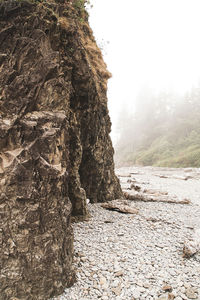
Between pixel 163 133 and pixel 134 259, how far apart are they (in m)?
60.4

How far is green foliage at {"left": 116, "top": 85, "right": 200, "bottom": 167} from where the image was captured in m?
47.0

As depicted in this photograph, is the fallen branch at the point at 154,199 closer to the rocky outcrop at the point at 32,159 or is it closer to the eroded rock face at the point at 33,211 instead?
the rocky outcrop at the point at 32,159

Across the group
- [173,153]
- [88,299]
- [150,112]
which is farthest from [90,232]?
[150,112]

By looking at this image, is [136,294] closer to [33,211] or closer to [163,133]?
[33,211]

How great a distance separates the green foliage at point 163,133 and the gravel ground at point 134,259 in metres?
Result: 33.4

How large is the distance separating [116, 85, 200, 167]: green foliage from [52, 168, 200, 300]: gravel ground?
3341 cm

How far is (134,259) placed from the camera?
6.66 meters

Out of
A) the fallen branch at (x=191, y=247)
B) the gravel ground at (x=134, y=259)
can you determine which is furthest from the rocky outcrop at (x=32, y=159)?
the fallen branch at (x=191, y=247)

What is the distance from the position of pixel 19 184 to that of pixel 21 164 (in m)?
0.49

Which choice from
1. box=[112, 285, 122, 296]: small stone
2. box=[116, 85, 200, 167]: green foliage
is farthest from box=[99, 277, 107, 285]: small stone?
box=[116, 85, 200, 167]: green foliage

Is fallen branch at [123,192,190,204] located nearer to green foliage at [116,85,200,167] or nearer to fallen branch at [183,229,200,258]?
fallen branch at [183,229,200,258]

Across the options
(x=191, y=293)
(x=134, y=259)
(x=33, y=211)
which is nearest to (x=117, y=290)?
(x=134, y=259)

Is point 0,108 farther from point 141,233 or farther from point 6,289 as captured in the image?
point 141,233

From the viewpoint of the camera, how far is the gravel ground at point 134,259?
17.5ft
